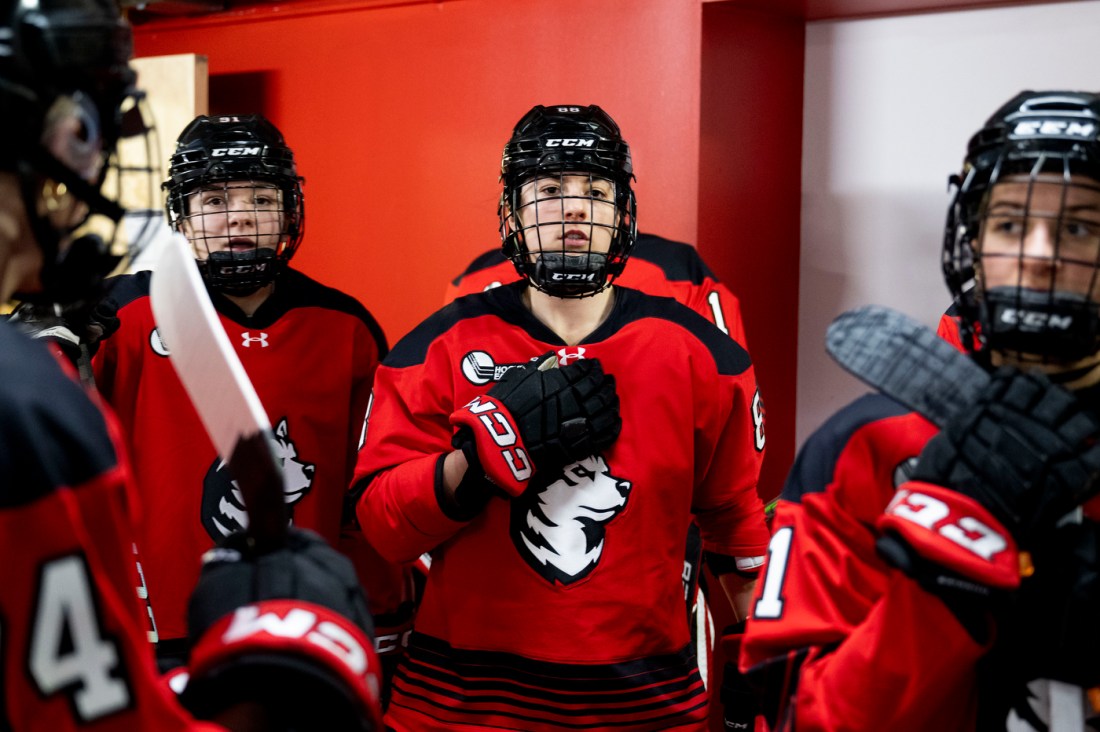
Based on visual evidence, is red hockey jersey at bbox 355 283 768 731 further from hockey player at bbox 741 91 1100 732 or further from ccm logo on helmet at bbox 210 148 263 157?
ccm logo on helmet at bbox 210 148 263 157

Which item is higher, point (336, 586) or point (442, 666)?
point (336, 586)

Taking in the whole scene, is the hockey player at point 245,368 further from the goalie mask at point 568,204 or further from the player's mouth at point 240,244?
the goalie mask at point 568,204

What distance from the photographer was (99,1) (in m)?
1.00

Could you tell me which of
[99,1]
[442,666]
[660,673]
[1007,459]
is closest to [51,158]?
[99,1]

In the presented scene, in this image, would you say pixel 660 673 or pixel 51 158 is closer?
pixel 51 158

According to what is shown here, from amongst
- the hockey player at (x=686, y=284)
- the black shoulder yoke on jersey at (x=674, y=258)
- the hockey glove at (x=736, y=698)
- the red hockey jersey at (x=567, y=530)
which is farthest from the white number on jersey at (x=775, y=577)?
the black shoulder yoke on jersey at (x=674, y=258)

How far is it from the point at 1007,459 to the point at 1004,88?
183 centimetres

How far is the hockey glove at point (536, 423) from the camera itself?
5.49ft

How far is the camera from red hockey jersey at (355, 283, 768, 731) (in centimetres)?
172

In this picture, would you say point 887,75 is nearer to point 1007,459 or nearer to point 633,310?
point 633,310

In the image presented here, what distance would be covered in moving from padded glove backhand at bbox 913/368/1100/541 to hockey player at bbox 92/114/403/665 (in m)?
1.41

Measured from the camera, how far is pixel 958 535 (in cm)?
104

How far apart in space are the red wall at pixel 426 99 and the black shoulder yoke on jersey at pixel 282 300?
0.73 metres

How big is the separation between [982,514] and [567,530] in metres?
0.79
